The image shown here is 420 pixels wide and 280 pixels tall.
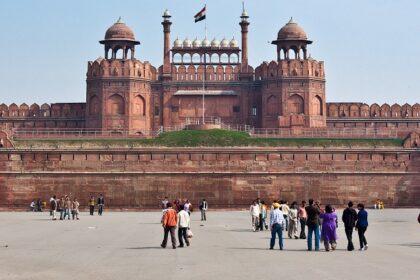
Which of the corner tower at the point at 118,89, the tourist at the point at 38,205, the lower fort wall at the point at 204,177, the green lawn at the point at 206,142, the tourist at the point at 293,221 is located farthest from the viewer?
the corner tower at the point at 118,89

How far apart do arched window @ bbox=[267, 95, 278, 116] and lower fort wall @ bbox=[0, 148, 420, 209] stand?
10.2 metres

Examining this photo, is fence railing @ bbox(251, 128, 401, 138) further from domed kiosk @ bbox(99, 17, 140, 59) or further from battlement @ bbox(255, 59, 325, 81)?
domed kiosk @ bbox(99, 17, 140, 59)

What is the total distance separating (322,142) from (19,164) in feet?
65.2

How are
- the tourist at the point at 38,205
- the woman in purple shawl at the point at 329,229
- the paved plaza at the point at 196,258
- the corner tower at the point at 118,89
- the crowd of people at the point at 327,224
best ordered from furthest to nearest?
the corner tower at the point at 118,89
the tourist at the point at 38,205
the crowd of people at the point at 327,224
the woman in purple shawl at the point at 329,229
the paved plaza at the point at 196,258

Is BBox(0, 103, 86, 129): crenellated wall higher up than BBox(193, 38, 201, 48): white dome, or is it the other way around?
BBox(193, 38, 201, 48): white dome

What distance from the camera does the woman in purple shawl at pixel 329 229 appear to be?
61.3 feet

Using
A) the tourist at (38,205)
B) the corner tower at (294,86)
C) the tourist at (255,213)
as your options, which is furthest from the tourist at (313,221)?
the corner tower at (294,86)

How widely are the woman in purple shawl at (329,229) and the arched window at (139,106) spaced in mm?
40582

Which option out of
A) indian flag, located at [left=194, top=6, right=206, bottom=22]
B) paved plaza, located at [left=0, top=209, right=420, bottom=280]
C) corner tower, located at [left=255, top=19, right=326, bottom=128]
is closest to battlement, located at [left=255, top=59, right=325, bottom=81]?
corner tower, located at [left=255, top=19, right=326, bottom=128]

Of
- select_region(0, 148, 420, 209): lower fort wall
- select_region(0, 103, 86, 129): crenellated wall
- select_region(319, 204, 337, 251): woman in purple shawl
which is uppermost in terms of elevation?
select_region(0, 103, 86, 129): crenellated wall

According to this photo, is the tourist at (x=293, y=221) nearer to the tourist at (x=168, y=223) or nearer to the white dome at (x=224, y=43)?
the tourist at (x=168, y=223)

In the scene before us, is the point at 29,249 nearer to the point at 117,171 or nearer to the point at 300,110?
the point at 117,171

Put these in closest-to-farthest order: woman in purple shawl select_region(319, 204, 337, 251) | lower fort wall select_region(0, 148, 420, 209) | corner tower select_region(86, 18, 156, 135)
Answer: woman in purple shawl select_region(319, 204, 337, 251), lower fort wall select_region(0, 148, 420, 209), corner tower select_region(86, 18, 156, 135)

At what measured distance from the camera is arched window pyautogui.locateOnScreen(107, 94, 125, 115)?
58188mm
